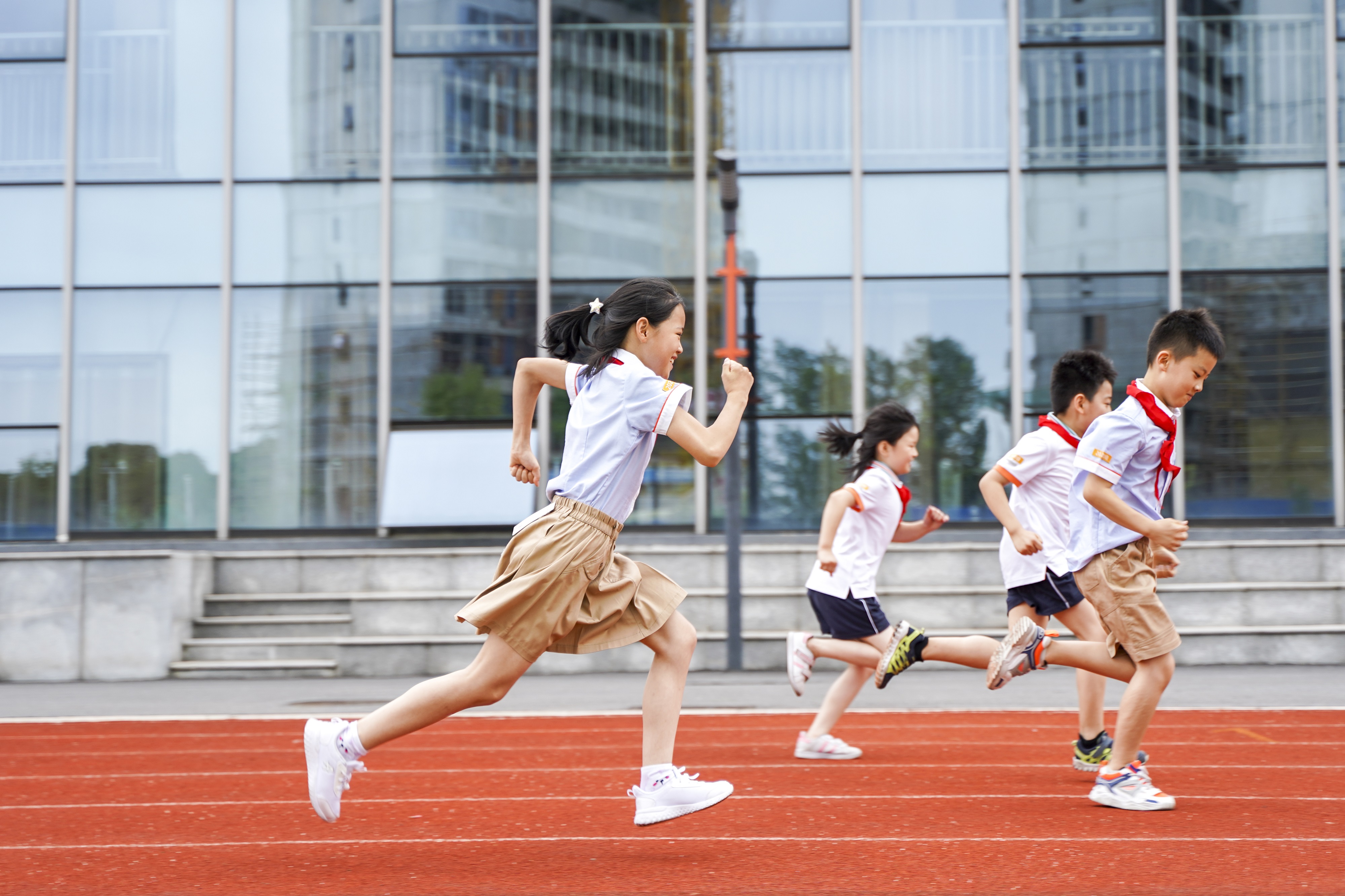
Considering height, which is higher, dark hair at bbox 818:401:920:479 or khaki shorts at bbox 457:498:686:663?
dark hair at bbox 818:401:920:479

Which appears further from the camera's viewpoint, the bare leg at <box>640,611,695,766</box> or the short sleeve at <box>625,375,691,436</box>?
the bare leg at <box>640,611,695,766</box>

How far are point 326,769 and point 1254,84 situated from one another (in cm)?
1507

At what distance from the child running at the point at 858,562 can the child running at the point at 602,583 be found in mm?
2308

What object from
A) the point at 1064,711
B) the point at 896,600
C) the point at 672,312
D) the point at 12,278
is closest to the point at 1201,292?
the point at 896,600

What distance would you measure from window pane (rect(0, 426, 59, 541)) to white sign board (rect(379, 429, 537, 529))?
13.8 feet

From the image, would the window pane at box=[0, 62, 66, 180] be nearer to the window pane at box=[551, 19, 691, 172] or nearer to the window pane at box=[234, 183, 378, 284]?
the window pane at box=[234, 183, 378, 284]

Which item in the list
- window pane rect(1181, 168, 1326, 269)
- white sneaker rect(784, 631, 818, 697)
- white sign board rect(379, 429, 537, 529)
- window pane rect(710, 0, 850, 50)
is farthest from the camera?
window pane rect(710, 0, 850, 50)

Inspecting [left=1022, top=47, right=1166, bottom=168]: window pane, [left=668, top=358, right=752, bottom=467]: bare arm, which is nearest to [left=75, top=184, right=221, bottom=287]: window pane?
[left=1022, top=47, right=1166, bottom=168]: window pane

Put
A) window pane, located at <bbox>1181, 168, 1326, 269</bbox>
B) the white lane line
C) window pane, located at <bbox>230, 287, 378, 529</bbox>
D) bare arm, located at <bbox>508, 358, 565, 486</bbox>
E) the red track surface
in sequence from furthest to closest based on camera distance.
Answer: window pane, located at <bbox>230, 287, 378, 529</bbox> → window pane, located at <bbox>1181, 168, 1326, 269</bbox> → bare arm, located at <bbox>508, 358, 565, 486</bbox> → the white lane line → the red track surface

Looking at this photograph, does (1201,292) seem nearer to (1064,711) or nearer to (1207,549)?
(1207,549)

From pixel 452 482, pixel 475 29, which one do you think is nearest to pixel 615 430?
pixel 452 482

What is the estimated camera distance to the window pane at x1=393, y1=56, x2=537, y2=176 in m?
15.7

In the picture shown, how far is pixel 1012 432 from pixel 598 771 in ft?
32.9

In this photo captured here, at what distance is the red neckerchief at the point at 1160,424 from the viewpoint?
4789mm
